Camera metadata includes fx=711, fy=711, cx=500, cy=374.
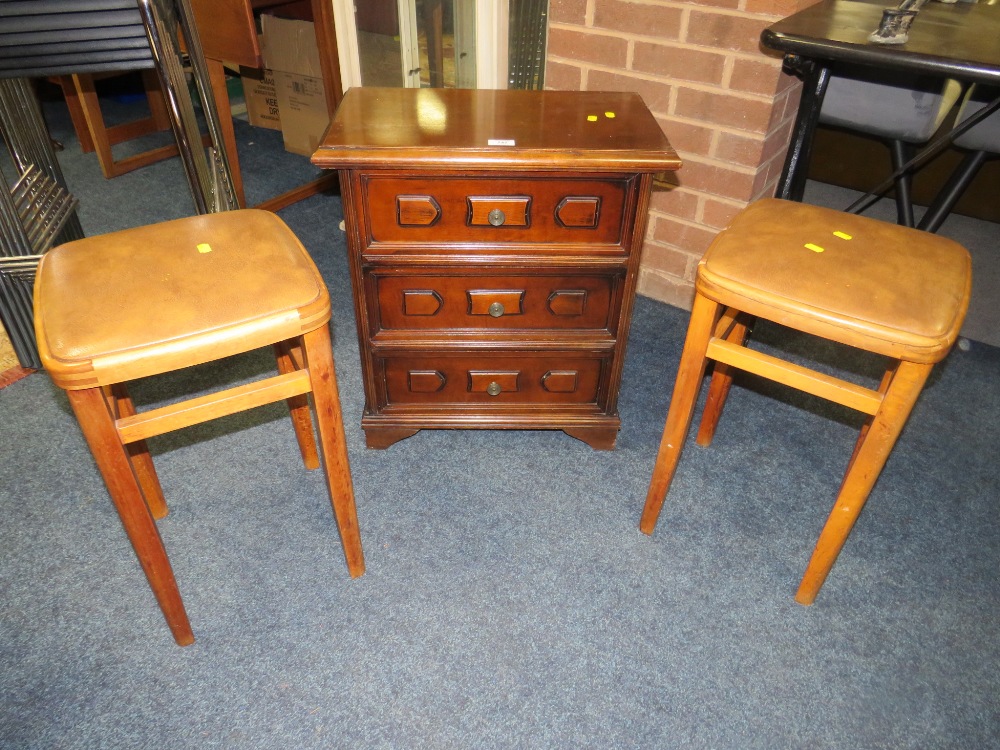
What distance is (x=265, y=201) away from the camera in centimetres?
260

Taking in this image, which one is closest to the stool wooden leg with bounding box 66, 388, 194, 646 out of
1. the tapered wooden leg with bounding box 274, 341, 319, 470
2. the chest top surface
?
the tapered wooden leg with bounding box 274, 341, 319, 470

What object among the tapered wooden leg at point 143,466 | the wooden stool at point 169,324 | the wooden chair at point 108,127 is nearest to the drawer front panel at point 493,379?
the wooden stool at point 169,324

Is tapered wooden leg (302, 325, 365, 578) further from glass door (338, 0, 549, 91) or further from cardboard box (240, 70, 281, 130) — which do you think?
cardboard box (240, 70, 281, 130)

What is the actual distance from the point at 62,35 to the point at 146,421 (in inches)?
35.2

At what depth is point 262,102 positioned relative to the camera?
3178 mm

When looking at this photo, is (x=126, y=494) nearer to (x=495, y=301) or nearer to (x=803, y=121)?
(x=495, y=301)

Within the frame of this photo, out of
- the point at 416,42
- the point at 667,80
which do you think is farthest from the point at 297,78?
the point at 667,80

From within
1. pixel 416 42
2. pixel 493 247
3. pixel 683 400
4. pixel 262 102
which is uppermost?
pixel 416 42

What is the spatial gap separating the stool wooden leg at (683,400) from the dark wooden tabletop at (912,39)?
0.55 meters

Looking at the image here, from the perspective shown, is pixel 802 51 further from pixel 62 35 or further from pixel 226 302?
pixel 62 35

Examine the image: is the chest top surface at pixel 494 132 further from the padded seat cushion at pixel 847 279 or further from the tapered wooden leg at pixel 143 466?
the tapered wooden leg at pixel 143 466

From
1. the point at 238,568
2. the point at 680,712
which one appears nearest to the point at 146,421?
the point at 238,568

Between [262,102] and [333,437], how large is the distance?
2.51 m

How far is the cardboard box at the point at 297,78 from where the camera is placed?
271 centimetres
